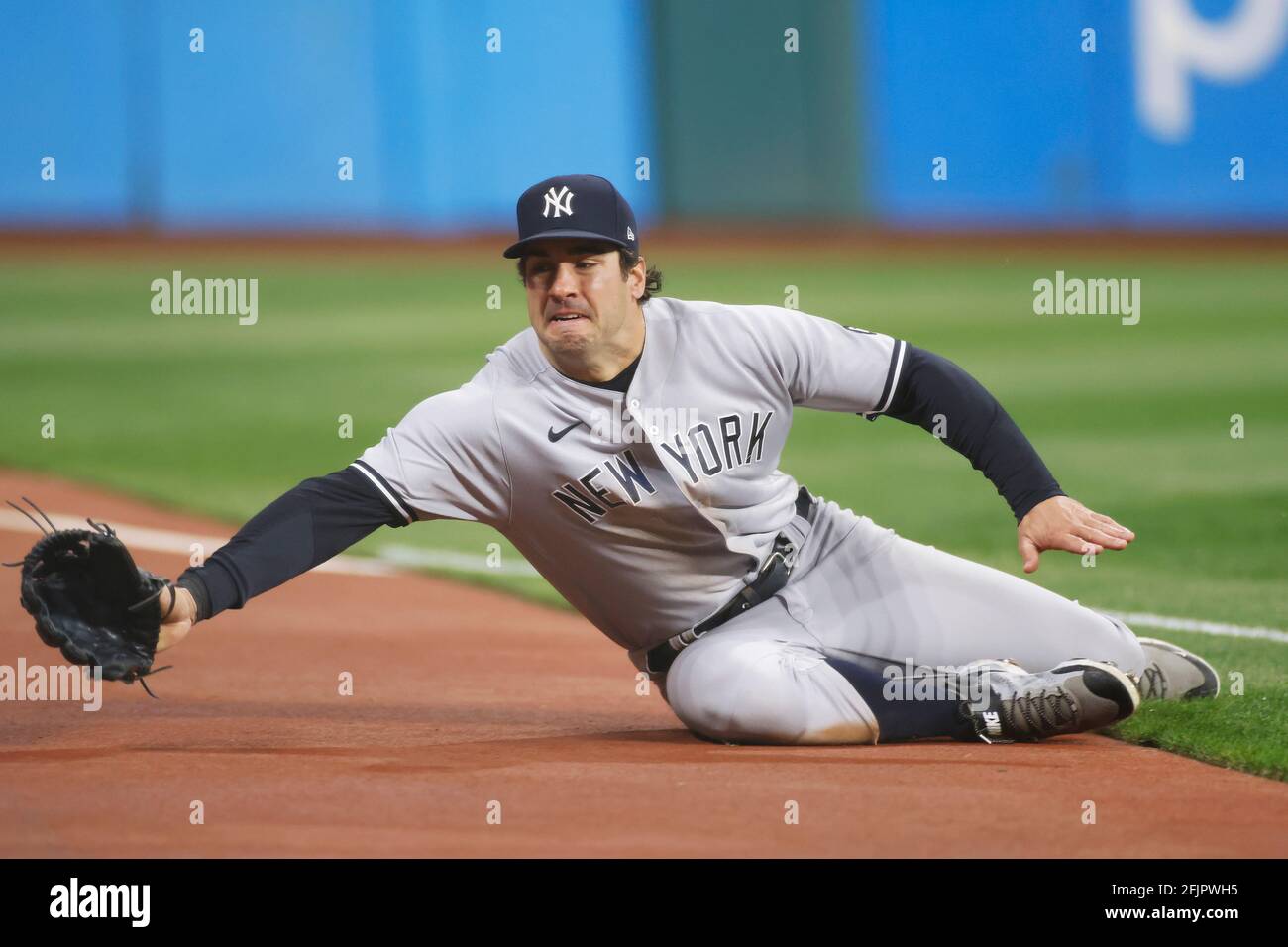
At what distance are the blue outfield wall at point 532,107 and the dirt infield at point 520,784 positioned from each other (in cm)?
1487

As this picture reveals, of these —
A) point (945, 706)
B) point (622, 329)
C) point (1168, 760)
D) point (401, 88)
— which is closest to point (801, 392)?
point (622, 329)

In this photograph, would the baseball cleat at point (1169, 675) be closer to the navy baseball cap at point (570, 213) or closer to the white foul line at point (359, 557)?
the navy baseball cap at point (570, 213)

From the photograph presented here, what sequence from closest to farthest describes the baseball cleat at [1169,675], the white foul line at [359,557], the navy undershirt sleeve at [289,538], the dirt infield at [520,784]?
the dirt infield at [520,784] < the navy undershirt sleeve at [289,538] < the baseball cleat at [1169,675] < the white foul line at [359,557]

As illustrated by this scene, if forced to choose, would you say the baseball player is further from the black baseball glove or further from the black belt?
the black baseball glove

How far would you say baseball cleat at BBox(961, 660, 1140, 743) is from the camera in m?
4.52

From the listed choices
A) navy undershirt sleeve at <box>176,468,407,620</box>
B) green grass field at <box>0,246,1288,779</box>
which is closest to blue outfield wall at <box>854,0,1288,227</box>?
green grass field at <box>0,246,1288,779</box>

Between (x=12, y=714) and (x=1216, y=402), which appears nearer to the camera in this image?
(x=12, y=714)

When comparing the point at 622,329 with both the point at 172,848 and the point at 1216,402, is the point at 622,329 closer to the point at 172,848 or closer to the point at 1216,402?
the point at 172,848

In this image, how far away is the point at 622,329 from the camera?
15.3 feet

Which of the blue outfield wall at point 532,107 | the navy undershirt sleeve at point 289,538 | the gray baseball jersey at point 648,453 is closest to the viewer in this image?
the navy undershirt sleeve at point 289,538

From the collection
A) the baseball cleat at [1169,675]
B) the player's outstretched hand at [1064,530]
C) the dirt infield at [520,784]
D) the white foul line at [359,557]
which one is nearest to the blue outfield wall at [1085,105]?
the white foul line at [359,557]

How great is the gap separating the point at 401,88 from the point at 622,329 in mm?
16391

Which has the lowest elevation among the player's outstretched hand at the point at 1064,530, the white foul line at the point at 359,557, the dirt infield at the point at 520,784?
the dirt infield at the point at 520,784

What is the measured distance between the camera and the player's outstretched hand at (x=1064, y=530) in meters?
4.48
